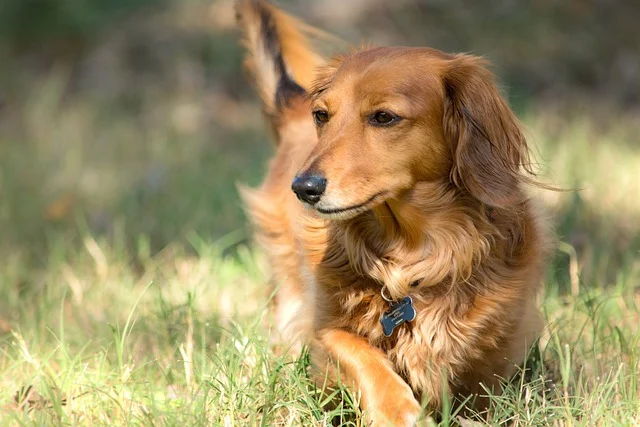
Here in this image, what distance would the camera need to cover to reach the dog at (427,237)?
8.67ft

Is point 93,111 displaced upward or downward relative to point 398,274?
downward

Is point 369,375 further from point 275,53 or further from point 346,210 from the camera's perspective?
point 275,53

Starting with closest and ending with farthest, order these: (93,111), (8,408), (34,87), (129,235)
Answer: (8,408) → (129,235) → (93,111) → (34,87)

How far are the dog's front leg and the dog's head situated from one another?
40cm

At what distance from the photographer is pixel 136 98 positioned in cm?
784

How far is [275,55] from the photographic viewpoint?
4137mm

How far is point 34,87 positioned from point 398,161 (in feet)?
20.1

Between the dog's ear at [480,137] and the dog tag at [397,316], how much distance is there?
380 mm

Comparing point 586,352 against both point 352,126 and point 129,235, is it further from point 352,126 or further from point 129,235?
point 129,235

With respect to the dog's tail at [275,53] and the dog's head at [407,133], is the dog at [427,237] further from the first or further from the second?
the dog's tail at [275,53]

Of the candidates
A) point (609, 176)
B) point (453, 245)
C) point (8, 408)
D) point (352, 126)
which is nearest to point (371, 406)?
point (453, 245)

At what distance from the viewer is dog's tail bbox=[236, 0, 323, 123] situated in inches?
161

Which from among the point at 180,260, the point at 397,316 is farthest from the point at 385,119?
the point at 180,260

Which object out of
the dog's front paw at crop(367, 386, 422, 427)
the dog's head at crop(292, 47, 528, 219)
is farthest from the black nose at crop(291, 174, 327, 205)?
the dog's front paw at crop(367, 386, 422, 427)
